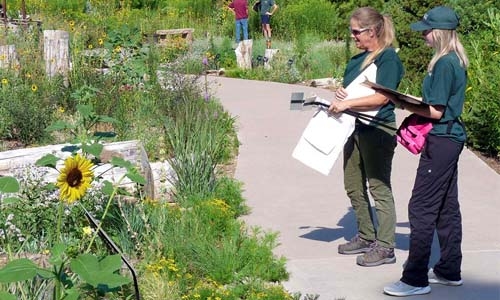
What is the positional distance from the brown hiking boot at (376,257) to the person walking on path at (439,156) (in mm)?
469

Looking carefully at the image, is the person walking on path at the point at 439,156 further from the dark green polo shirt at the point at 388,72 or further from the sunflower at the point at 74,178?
the sunflower at the point at 74,178

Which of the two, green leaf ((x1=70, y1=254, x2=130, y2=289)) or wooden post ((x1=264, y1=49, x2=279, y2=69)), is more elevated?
green leaf ((x1=70, y1=254, x2=130, y2=289))

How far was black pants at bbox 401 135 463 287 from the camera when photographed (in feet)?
18.2

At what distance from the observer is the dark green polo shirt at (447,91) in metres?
5.41

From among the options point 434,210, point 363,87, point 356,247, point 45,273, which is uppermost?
point 363,87

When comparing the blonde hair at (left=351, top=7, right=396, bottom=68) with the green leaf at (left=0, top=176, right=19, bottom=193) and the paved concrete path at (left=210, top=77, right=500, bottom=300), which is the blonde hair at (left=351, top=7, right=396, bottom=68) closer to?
the paved concrete path at (left=210, top=77, right=500, bottom=300)

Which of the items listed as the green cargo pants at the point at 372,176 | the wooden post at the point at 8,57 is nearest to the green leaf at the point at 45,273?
the green cargo pants at the point at 372,176

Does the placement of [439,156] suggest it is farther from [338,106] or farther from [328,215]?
[328,215]

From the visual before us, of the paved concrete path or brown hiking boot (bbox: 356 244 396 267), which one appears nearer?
the paved concrete path

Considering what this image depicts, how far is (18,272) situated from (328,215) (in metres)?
3.97

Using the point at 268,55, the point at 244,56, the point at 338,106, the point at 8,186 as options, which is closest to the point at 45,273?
the point at 8,186

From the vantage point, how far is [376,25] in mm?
6004

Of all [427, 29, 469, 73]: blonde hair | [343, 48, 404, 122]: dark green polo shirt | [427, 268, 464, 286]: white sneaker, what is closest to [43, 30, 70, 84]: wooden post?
[343, 48, 404, 122]: dark green polo shirt

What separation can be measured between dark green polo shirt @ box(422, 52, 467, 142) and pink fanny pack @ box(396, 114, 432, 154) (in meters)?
0.06
